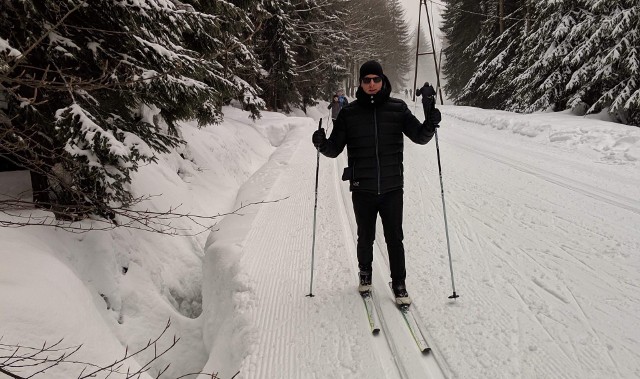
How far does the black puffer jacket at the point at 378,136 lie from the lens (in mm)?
3604

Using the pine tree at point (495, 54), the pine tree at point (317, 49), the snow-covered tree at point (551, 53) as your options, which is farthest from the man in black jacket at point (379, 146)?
the pine tree at point (495, 54)

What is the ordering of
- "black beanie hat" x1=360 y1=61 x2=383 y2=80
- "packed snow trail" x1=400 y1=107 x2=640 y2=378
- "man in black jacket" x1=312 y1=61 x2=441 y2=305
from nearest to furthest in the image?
1. "packed snow trail" x1=400 y1=107 x2=640 y2=378
2. "black beanie hat" x1=360 y1=61 x2=383 y2=80
3. "man in black jacket" x1=312 y1=61 x2=441 y2=305

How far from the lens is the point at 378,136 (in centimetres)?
362

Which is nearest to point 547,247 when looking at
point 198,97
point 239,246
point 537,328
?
point 537,328

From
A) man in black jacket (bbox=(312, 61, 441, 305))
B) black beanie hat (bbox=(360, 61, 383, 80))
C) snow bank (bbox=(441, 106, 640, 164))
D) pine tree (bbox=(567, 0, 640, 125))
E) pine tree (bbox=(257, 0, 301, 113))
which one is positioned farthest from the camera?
pine tree (bbox=(257, 0, 301, 113))

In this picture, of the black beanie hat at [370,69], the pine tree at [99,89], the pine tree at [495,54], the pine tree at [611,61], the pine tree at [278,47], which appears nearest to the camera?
the black beanie hat at [370,69]

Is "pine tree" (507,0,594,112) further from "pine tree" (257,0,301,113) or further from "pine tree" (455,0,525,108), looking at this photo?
"pine tree" (257,0,301,113)

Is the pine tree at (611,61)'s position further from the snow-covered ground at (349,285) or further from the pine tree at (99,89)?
the pine tree at (99,89)

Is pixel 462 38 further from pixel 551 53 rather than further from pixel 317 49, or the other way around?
pixel 551 53

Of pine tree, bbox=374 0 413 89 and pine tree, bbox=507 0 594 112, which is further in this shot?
pine tree, bbox=374 0 413 89

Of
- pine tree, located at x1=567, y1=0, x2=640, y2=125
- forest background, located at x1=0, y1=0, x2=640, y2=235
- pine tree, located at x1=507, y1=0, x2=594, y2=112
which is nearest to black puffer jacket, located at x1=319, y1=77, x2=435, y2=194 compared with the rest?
forest background, located at x1=0, y1=0, x2=640, y2=235

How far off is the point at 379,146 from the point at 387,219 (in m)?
0.74

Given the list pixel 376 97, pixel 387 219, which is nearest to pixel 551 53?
pixel 376 97

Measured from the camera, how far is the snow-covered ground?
3.05 meters
